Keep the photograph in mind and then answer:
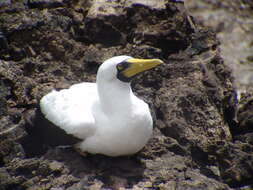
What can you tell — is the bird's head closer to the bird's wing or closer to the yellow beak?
the yellow beak

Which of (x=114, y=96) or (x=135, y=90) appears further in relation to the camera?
(x=135, y=90)

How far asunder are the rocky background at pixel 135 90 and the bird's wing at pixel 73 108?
289 mm

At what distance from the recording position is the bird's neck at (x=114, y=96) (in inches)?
151

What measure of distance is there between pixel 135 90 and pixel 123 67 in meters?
1.01

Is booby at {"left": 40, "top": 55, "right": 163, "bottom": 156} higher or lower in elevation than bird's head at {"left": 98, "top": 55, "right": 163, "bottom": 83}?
lower

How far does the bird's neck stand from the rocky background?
55cm

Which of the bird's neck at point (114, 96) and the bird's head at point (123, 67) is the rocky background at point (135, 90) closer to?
the bird's neck at point (114, 96)

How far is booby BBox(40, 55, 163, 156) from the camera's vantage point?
3.75 metres

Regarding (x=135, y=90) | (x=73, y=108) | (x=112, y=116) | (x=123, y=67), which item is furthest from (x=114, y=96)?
(x=135, y=90)

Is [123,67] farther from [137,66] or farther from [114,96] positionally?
[114,96]

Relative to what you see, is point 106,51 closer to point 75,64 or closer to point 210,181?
point 75,64

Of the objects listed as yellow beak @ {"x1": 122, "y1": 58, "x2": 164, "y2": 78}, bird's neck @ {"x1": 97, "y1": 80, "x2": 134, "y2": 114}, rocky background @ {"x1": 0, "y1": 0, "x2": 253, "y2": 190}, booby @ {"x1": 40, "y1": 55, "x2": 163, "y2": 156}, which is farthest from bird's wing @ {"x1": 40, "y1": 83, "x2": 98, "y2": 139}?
yellow beak @ {"x1": 122, "y1": 58, "x2": 164, "y2": 78}

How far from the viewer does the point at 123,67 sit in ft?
12.6

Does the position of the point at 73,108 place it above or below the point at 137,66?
below
